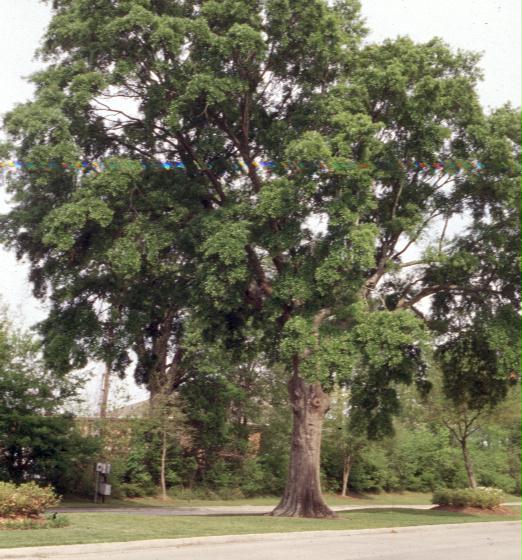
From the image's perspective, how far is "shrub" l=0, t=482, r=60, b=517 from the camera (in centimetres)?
1364

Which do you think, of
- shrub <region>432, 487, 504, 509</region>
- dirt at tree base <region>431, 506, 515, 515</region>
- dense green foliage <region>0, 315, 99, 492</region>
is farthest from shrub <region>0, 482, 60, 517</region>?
shrub <region>432, 487, 504, 509</region>

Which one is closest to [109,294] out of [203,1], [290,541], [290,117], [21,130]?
[21,130]

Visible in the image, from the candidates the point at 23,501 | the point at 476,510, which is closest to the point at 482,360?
the point at 476,510

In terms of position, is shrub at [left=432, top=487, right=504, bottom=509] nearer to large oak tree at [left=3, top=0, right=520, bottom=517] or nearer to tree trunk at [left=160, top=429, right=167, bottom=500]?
large oak tree at [left=3, top=0, right=520, bottom=517]

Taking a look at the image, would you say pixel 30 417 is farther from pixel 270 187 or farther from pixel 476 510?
pixel 476 510

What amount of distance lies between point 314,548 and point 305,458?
892 cm

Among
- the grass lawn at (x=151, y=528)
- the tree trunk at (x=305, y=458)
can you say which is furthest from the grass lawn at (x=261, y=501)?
the grass lawn at (x=151, y=528)

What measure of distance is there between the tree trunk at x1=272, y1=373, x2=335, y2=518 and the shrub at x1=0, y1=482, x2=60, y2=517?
31.2 ft

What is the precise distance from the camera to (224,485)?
37094 mm

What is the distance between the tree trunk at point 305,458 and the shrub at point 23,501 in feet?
31.2

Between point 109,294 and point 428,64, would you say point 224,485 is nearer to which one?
point 109,294

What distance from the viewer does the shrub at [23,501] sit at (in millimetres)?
13641

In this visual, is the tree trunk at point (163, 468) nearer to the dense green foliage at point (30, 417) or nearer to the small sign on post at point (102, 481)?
the small sign on post at point (102, 481)

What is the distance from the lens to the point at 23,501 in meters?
13.8
